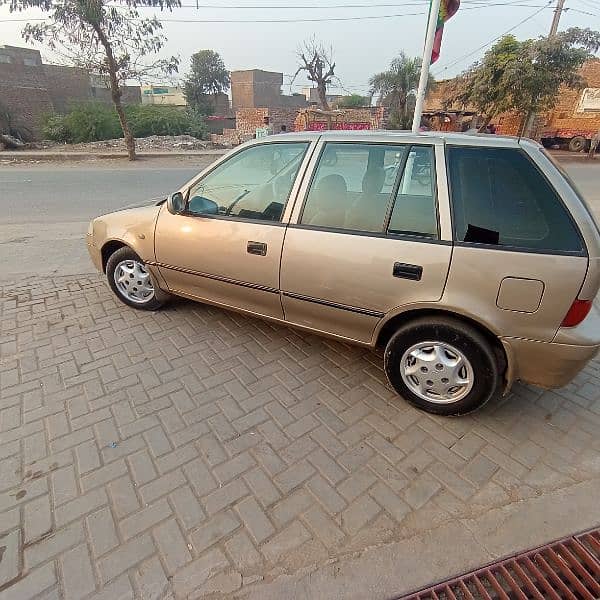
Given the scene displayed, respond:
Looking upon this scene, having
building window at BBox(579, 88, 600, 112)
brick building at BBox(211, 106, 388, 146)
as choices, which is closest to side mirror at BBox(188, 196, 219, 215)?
brick building at BBox(211, 106, 388, 146)

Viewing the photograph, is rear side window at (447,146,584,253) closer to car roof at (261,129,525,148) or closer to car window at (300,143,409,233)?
car roof at (261,129,525,148)

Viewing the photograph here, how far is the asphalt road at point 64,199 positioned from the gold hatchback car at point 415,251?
2910 millimetres

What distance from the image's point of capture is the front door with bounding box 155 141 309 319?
104 inches

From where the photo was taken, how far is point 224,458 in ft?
6.86

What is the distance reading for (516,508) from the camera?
6.11 ft

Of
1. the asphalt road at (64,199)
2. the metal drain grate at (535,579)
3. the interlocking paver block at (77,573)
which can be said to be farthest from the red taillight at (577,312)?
the asphalt road at (64,199)

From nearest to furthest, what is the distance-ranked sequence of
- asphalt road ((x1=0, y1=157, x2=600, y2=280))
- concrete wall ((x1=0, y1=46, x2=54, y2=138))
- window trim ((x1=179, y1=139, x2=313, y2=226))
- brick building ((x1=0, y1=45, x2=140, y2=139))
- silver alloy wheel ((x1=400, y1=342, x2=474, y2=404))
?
silver alloy wheel ((x1=400, y1=342, x2=474, y2=404)) → window trim ((x1=179, y1=139, x2=313, y2=226)) → asphalt road ((x1=0, y1=157, x2=600, y2=280)) → concrete wall ((x1=0, y1=46, x2=54, y2=138)) → brick building ((x1=0, y1=45, x2=140, y2=139))

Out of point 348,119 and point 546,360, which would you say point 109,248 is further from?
point 348,119

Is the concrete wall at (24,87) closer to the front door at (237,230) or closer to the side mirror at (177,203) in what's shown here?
the side mirror at (177,203)

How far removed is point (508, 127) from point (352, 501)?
30.3m

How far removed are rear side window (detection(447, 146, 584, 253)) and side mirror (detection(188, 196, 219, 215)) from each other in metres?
1.71

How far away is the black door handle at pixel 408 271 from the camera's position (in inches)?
85.3

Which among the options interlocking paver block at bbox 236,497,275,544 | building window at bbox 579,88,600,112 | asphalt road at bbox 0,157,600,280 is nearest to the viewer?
interlocking paver block at bbox 236,497,275,544

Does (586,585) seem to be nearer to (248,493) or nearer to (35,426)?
(248,493)
